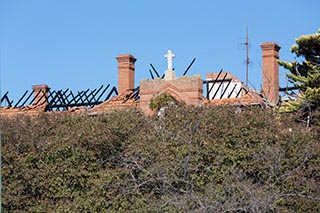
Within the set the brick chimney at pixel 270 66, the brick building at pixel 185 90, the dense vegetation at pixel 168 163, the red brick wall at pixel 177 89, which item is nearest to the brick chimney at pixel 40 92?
the brick building at pixel 185 90

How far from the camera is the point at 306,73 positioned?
2181 cm

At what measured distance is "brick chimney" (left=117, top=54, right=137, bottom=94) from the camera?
31.0 metres

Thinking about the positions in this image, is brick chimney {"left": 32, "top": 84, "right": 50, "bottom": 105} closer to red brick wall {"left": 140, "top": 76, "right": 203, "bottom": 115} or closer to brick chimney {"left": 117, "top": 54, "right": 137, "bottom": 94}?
brick chimney {"left": 117, "top": 54, "right": 137, "bottom": 94}

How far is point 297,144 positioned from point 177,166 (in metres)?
3.02

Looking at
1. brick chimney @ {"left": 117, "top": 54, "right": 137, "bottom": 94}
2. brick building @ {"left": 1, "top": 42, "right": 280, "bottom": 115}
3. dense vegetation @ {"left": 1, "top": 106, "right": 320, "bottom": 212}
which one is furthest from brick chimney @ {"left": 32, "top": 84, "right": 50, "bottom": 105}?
dense vegetation @ {"left": 1, "top": 106, "right": 320, "bottom": 212}

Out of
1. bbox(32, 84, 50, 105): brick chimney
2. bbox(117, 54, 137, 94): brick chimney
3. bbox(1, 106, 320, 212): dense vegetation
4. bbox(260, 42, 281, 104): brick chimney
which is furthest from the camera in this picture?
bbox(32, 84, 50, 105): brick chimney

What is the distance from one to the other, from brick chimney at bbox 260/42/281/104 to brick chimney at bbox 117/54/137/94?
5524mm

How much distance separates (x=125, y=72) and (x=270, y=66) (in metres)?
6.00

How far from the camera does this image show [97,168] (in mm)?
19578

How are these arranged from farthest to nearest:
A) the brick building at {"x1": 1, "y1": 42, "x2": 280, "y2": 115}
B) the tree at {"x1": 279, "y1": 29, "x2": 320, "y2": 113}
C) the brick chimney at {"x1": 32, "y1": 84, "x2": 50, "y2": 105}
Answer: the brick chimney at {"x1": 32, "y1": 84, "x2": 50, "y2": 105} < the brick building at {"x1": 1, "y1": 42, "x2": 280, "y2": 115} < the tree at {"x1": 279, "y1": 29, "x2": 320, "y2": 113}

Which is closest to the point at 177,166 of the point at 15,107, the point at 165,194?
the point at 165,194

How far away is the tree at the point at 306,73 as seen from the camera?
20.5 meters

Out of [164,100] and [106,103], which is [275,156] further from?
[106,103]

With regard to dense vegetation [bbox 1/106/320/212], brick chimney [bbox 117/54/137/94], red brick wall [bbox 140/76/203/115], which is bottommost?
dense vegetation [bbox 1/106/320/212]
